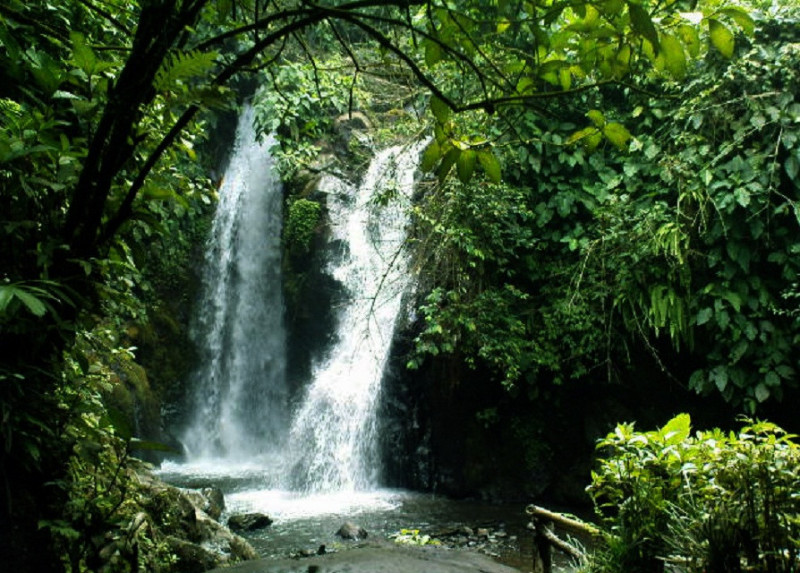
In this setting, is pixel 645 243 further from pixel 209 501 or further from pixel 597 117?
pixel 209 501

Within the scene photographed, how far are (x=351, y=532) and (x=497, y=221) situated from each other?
436 cm

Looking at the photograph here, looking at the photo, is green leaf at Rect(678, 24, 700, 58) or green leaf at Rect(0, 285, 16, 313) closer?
green leaf at Rect(0, 285, 16, 313)

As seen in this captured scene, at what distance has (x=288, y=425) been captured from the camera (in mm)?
11727

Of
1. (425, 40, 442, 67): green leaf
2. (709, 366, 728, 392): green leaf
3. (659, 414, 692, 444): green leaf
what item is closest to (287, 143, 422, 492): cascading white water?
(709, 366, 728, 392): green leaf

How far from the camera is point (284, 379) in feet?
41.6

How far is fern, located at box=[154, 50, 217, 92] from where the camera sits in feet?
5.36

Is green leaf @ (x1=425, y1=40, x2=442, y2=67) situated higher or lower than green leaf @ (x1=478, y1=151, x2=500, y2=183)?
higher

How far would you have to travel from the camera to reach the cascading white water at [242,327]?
1241 centimetres

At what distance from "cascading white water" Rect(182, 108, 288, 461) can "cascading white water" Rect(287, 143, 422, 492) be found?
2.01 m

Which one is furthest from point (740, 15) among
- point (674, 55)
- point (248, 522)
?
point (248, 522)

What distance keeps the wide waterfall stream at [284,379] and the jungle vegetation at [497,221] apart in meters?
1.39

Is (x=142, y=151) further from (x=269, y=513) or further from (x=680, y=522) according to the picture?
(x=269, y=513)

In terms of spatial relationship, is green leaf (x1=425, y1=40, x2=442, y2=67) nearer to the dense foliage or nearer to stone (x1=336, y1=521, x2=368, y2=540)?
the dense foliage

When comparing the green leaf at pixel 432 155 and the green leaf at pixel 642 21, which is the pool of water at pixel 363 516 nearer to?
the green leaf at pixel 432 155
